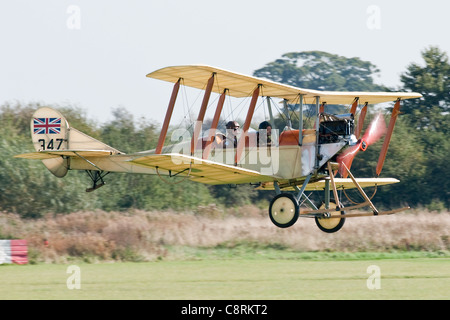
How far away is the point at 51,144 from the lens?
16.0 m

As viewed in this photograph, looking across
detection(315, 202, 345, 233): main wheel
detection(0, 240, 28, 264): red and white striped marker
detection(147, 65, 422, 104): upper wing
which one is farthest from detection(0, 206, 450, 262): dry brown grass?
detection(147, 65, 422, 104): upper wing

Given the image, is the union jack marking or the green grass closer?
the green grass

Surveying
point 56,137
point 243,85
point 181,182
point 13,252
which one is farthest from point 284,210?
point 181,182

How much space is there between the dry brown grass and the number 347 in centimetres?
308

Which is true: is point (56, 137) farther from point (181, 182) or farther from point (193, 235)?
point (181, 182)

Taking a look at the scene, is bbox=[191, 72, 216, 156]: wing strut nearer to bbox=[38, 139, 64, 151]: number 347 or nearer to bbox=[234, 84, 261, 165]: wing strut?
bbox=[234, 84, 261, 165]: wing strut

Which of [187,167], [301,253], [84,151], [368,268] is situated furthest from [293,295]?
[301,253]

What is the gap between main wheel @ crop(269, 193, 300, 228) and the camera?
1307 cm

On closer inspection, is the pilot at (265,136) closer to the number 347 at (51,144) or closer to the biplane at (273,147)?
the biplane at (273,147)

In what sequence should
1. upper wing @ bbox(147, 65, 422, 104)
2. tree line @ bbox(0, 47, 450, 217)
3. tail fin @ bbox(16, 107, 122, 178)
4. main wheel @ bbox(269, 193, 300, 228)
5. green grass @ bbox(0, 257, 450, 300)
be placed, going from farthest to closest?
1. tree line @ bbox(0, 47, 450, 217)
2. tail fin @ bbox(16, 107, 122, 178)
3. main wheel @ bbox(269, 193, 300, 228)
4. upper wing @ bbox(147, 65, 422, 104)
5. green grass @ bbox(0, 257, 450, 300)

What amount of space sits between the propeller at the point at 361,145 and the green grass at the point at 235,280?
2064mm

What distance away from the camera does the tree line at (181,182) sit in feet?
80.5

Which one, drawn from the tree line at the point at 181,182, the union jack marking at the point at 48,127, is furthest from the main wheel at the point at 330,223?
the tree line at the point at 181,182

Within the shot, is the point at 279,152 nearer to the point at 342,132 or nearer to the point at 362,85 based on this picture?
the point at 342,132
